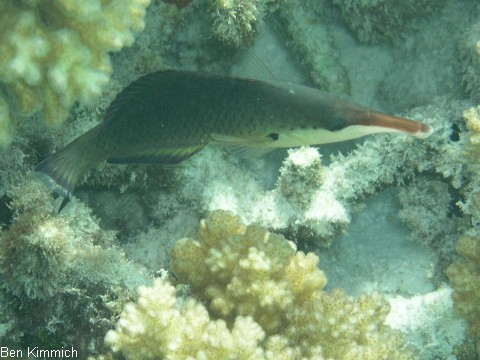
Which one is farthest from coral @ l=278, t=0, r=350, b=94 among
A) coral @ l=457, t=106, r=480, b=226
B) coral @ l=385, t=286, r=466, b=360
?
coral @ l=385, t=286, r=466, b=360

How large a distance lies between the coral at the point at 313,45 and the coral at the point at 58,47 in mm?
2164

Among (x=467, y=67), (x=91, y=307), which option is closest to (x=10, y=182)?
(x=91, y=307)

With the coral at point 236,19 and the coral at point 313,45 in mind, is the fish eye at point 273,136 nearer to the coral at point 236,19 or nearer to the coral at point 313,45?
the coral at point 236,19

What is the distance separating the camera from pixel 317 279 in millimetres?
3121

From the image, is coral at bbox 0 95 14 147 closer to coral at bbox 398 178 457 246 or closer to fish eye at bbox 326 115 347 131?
fish eye at bbox 326 115 347 131

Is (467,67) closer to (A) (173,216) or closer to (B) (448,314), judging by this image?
(B) (448,314)

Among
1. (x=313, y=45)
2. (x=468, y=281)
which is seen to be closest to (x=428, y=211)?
(x=468, y=281)

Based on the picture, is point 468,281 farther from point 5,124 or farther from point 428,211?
point 5,124

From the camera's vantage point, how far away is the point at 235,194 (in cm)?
404

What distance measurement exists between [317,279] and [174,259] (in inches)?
38.8

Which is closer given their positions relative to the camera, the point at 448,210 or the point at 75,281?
the point at 75,281

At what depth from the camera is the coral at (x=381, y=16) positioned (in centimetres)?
432

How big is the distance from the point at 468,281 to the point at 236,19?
2.80m

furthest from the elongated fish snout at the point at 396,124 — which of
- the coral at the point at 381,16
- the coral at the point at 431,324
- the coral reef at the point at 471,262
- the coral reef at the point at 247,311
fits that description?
the coral at the point at 381,16
